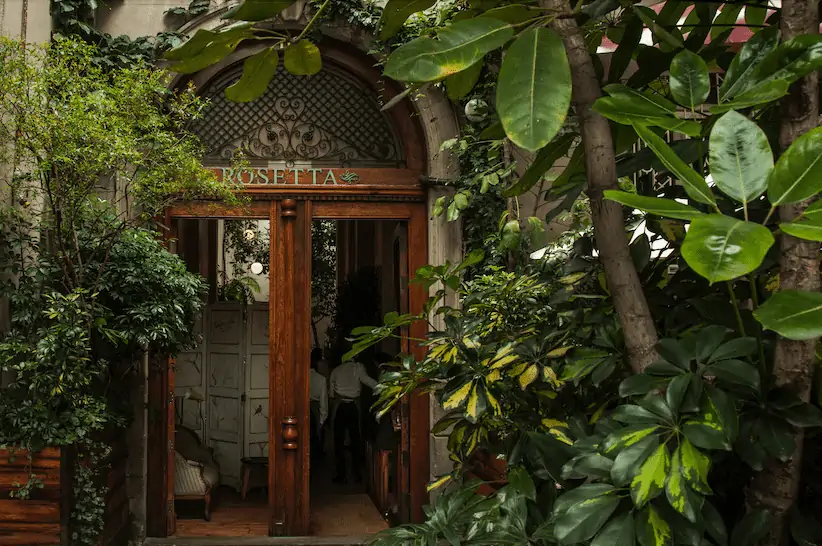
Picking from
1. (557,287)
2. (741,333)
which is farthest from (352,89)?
(741,333)

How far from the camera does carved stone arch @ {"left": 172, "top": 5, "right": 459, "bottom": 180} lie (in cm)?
612

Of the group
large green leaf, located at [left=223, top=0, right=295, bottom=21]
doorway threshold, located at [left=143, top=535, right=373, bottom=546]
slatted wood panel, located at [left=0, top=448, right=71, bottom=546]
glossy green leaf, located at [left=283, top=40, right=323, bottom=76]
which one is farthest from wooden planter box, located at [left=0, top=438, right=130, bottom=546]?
large green leaf, located at [left=223, top=0, right=295, bottom=21]

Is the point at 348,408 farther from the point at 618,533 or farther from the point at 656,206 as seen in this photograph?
the point at 656,206

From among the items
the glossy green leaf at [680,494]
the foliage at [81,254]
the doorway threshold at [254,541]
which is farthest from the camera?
the doorway threshold at [254,541]

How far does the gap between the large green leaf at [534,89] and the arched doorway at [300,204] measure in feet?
17.2

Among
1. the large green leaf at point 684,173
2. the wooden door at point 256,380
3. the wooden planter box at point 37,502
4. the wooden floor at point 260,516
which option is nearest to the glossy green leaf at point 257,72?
the large green leaf at point 684,173

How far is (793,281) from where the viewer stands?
1069 mm

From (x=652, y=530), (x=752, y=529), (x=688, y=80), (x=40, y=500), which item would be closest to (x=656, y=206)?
(x=688, y=80)

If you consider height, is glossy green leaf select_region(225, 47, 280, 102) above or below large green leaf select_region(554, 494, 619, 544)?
above

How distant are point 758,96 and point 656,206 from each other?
0.76ft

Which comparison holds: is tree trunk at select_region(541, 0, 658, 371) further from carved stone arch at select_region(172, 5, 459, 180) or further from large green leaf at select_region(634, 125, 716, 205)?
carved stone arch at select_region(172, 5, 459, 180)

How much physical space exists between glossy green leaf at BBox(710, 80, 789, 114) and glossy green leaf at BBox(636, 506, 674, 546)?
488 millimetres

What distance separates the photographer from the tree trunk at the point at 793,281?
3.51 ft

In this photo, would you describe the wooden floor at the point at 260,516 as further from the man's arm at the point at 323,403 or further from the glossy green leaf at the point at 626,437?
the glossy green leaf at the point at 626,437
